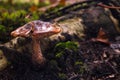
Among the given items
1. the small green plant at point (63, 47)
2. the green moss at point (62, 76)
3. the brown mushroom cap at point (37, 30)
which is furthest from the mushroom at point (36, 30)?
the green moss at point (62, 76)

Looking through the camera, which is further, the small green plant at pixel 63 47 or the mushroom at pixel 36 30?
the small green plant at pixel 63 47

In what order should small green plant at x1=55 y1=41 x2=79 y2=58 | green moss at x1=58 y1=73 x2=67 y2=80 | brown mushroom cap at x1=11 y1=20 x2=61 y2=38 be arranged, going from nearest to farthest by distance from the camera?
brown mushroom cap at x1=11 y1=20 x2=61 y2=38, green moss at x1=58 y1=73 x2=67 y2=80, small green plant at x1=55 y1=41 x2=79 y2=58

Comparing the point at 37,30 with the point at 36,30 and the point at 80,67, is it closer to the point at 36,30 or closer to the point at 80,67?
the point at 36,30

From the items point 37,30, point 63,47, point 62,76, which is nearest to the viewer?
point 37,30

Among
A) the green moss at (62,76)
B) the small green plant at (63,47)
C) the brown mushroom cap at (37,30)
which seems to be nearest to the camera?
the brown mushroom cap at (37,30)

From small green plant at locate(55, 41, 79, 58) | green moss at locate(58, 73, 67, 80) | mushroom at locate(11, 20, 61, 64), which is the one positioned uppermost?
mushroom at locate(11, 20, 61, 64)

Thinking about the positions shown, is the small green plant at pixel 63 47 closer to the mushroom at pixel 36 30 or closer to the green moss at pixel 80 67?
the green moss at pixel 80 67

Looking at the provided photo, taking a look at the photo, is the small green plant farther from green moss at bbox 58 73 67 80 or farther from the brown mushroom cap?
the brown mushroom cap

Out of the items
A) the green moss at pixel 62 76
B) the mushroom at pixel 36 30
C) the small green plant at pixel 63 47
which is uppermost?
the mushroom at pixel 36 30

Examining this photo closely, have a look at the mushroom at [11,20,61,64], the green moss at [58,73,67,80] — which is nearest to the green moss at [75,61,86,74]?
the green moss at [58,73,67,80]

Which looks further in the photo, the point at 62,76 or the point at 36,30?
the point at 62,76

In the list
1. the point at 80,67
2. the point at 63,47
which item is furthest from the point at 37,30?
the point at 80,67
